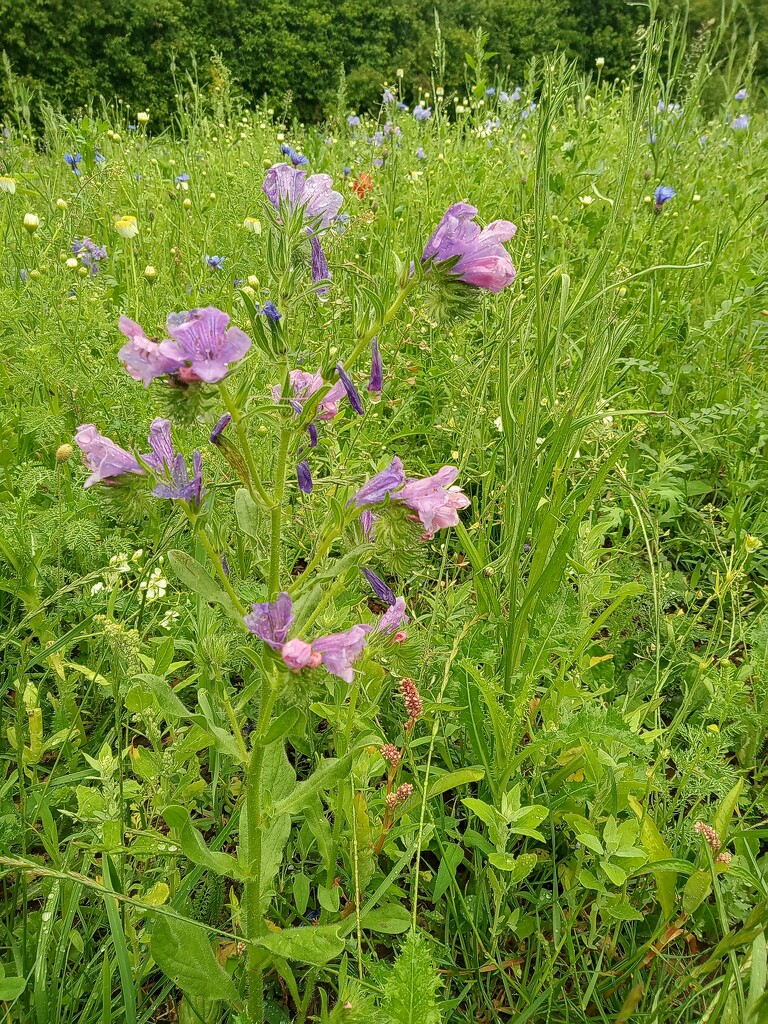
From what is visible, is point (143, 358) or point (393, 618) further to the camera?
point (393, 618)

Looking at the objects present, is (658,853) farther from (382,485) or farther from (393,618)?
(382,485)

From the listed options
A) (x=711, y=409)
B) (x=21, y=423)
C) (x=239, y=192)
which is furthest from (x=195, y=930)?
(x=239, y=192)

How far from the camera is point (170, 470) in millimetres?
1094

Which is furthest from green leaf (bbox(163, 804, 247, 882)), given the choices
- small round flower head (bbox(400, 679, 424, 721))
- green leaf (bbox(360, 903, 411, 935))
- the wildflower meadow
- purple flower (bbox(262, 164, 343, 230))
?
purple flower (bbox(262, 164, 343, 230))

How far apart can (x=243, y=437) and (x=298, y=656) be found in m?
0.31

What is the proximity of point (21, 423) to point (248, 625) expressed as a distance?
5.19 feet

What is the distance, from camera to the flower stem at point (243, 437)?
37.9 inches

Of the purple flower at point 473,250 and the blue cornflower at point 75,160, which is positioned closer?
the purple flower at point 473,250

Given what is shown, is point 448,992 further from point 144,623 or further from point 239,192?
point 239,192

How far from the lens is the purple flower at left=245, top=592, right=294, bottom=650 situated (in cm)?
100

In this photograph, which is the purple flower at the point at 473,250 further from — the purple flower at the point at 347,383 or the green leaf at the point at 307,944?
the green leaf at the point at 307,944

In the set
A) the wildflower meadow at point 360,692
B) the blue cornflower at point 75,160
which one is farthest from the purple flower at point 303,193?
the blue cornflower at point 75,160

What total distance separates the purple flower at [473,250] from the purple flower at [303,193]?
0.16 meters

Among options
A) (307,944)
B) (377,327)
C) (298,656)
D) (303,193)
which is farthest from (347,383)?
(307,944)
